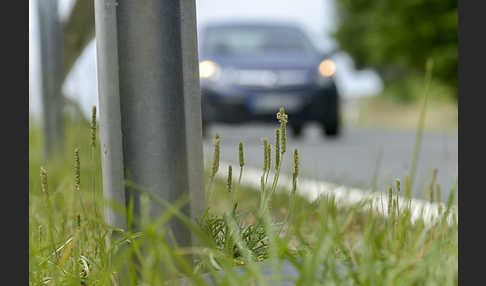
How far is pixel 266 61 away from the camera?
7.31 meters

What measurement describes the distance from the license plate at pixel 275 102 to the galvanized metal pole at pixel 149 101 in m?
5.91

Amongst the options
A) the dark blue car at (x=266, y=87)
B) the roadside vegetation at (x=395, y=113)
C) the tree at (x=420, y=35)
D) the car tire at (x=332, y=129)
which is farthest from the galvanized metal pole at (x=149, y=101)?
the tree at (x=420, y=35)

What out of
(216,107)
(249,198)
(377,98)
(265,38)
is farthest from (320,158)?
(377,98)

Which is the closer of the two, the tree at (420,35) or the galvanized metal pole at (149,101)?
the galvanized metal pole at (149,101)

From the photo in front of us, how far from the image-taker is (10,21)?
49.1 inches

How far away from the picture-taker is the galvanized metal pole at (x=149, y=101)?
3.48 ft

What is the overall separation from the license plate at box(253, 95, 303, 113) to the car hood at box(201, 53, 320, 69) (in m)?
0.40

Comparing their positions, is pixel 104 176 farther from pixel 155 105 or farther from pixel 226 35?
pixel 226 35

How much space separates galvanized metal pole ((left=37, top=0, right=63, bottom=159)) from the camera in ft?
13.5

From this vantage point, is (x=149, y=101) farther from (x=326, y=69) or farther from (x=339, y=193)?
(x=326, y=69)

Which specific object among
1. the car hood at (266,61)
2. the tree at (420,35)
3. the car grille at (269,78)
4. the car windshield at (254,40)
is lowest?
the car grille at (269,78)

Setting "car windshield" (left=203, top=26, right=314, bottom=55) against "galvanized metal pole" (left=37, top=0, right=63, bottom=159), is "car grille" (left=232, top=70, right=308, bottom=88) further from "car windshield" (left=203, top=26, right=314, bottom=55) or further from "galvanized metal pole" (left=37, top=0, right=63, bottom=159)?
"galvanized metal pole" (left=37, top=0, right=63, bottom=159)

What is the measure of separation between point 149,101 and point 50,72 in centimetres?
342

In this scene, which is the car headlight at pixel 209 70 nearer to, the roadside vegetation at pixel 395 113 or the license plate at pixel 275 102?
the license plate at pixel 275 102
